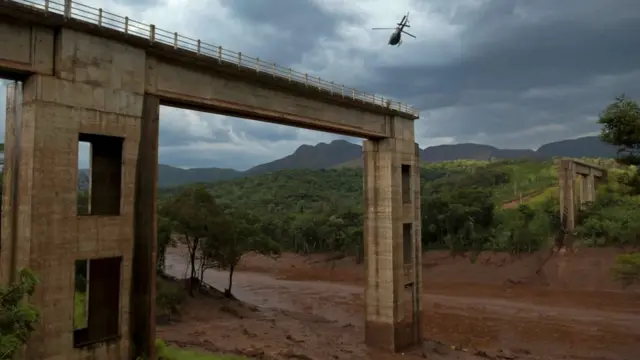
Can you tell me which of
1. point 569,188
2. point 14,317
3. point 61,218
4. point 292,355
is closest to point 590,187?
point 569,188

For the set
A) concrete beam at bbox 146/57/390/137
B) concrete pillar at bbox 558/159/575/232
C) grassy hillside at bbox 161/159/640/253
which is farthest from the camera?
grassy hillside at bbox 161/159/640/253

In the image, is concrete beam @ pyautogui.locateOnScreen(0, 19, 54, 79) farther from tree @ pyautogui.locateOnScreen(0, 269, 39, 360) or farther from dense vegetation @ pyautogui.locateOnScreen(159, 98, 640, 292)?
dense vegetation @ pyautogui.locateOnScreen(159, 98, 640, 292)

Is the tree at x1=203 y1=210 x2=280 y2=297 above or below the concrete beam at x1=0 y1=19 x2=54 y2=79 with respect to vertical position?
below

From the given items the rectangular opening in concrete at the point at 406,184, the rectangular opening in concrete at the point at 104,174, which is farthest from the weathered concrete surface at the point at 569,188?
the rectangular opening in concrete at the point at 104,174

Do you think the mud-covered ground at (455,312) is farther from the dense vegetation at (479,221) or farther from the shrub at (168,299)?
the dense vegetation at (479,221)

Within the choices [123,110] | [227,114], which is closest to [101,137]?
[123,110]

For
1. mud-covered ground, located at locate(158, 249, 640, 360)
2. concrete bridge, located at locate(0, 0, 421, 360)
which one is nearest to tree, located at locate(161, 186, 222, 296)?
mud-covered ground, located at locate(158, 249, 640, 360)
